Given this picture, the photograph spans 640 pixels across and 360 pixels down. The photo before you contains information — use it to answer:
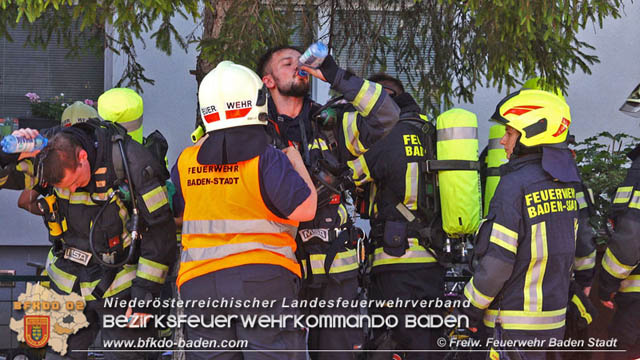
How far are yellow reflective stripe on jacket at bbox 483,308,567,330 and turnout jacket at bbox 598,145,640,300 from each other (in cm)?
75

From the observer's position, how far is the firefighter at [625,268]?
418 cm

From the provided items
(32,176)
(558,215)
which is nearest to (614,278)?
(558,215)

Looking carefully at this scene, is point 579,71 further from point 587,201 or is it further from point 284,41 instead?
point 284,41

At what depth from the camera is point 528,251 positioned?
3660 mm

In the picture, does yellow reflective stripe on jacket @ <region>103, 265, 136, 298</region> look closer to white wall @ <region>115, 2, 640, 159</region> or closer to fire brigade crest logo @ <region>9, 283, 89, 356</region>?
fire brigade crest logo @ <region>9, 283, 89, 356</region>

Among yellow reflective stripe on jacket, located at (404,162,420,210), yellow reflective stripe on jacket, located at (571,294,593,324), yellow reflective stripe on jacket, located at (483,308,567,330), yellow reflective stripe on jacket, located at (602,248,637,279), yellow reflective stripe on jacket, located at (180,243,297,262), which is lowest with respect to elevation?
yellow reflective stripe on jacket, located at (571,294,593,324)

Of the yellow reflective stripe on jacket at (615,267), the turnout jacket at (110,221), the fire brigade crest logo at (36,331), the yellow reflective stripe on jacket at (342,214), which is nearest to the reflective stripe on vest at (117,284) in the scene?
the turnout jacket at (110,221)

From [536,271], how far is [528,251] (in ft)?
0.40

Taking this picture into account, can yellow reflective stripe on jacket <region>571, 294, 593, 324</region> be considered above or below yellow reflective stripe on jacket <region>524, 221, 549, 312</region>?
below

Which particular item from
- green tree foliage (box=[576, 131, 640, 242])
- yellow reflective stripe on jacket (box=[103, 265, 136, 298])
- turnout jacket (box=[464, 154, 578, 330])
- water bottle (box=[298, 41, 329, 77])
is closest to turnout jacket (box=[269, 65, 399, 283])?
water bottle (box=[298, 41, 329, 77])

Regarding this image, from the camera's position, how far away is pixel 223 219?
3.22 m

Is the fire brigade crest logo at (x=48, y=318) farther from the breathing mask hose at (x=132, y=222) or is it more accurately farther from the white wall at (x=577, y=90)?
the white wall at (x=577, y=90)

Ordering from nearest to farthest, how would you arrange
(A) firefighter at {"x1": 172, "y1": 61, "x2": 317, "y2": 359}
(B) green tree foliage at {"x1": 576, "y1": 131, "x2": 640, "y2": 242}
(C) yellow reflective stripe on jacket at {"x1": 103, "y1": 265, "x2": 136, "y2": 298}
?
(A) firefighter at {"x1": 172, "y1": 61, "x2": 317, "y2": 359} < (C) yellow reflective stripe on jacket at {"x1": 103, "y1": 265, "x2": 136, "y2": 298} < (B) green tree foliage at {"x1": 576, "y1": 131, "x2": 640, "y2": 242}

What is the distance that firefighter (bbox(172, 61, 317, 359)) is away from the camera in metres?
3.19
